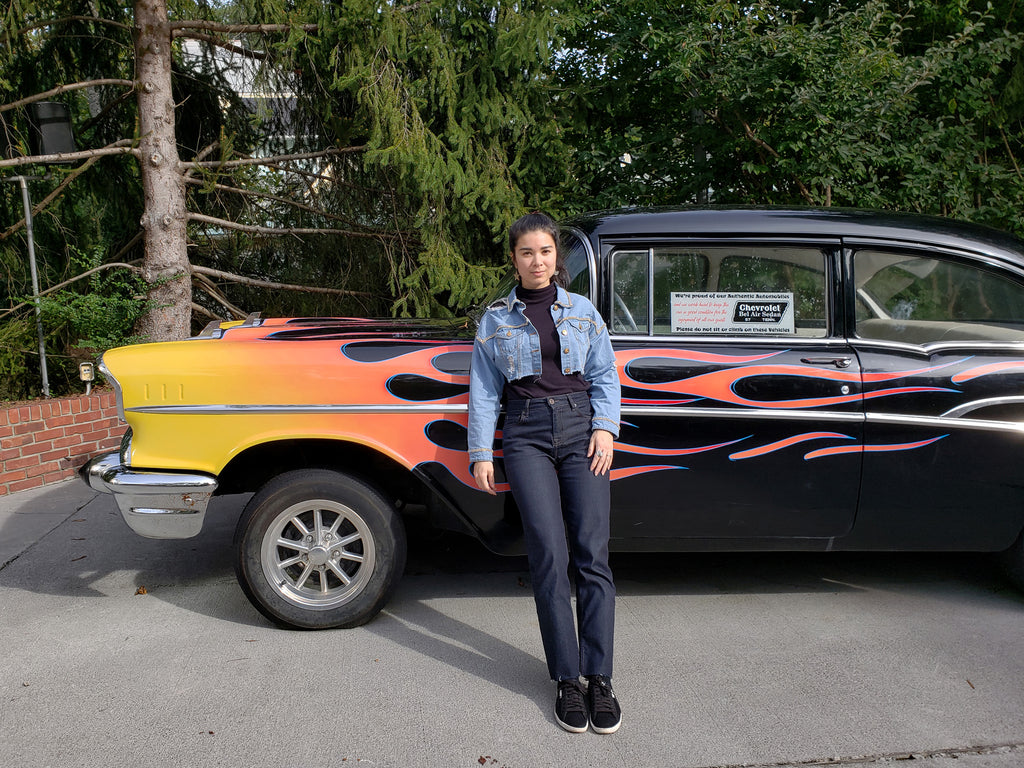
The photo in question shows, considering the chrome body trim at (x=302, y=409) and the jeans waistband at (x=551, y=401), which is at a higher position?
the jeans waistband at (x=551, y=401)

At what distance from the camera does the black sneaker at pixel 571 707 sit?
9.25 feet

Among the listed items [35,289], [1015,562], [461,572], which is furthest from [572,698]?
[35,289]

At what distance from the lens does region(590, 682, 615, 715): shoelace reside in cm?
284

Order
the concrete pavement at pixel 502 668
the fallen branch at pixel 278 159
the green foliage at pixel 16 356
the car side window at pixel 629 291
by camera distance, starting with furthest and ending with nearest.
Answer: the fallen branch at pixel 278 159
the green foliage at pixel 16 356
the car side window at pixel 629 291
the concrete pavement at pixel 502 668

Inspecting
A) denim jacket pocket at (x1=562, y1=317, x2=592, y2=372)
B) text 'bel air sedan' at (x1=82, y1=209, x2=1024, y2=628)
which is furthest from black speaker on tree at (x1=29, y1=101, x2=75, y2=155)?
denim jacket pocket at (x1=562, y1=317, x2=592, y2=372)

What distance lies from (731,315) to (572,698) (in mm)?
1804

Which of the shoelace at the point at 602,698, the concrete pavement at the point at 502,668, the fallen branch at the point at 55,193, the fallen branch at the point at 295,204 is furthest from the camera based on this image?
the fallen branch at the point at 295,204

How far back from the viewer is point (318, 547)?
11.6 feet

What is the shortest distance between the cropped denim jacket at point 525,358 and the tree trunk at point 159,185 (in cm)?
494

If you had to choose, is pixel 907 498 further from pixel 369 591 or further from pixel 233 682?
pixel 233 682

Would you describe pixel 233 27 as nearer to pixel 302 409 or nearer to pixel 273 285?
pixel 273 285

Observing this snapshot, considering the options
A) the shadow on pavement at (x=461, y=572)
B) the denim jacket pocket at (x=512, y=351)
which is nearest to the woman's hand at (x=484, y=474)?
the denim jacket pocket at (x=512, y=351)

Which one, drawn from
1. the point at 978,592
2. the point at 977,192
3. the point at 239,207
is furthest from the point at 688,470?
the point at 239,207

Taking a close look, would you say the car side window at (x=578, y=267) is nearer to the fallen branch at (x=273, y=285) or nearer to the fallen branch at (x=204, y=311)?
the fallen branch at (x=273, y=285)
